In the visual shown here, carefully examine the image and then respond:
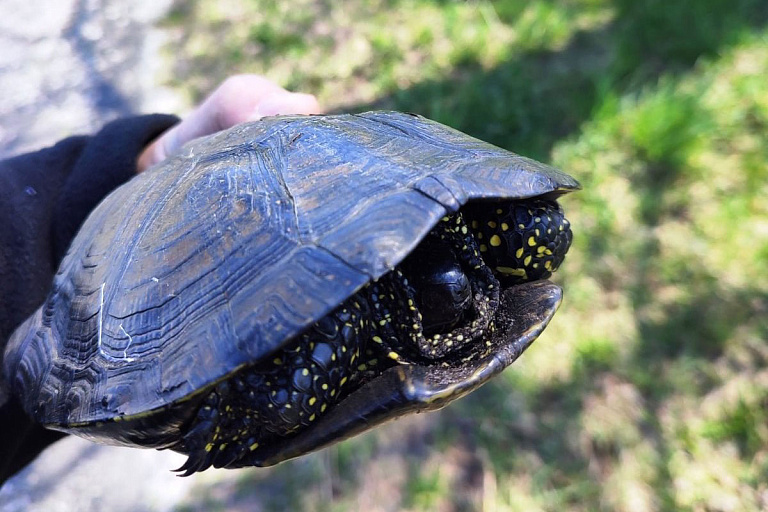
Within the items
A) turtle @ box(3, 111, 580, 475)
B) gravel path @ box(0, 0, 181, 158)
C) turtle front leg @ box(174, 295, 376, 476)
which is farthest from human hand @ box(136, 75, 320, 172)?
gravel path @ box(0, 0, 181, 158)

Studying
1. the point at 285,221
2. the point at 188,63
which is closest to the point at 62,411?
the point at 285,221

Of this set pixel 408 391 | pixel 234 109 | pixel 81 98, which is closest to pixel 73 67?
pixel 81 98

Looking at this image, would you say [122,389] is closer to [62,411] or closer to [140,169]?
[62,411]

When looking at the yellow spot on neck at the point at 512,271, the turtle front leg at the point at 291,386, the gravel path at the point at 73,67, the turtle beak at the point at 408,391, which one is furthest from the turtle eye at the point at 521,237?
the gravel path at the point at 73,67

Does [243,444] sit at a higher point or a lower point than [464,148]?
lower

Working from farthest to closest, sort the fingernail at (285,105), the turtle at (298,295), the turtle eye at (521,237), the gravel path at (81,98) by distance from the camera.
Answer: the gravel path at (81,98) < the fingernail at (285,105) < the turtle eye at (521,237) < the turtle at (298,295)

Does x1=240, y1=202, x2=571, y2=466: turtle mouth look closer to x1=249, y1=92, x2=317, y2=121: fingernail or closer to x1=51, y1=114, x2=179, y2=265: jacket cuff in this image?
x1=249, y1=92, x2=317, y2=121: fingernail

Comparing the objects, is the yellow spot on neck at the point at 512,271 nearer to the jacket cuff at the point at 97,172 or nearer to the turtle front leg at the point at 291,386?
the turtle front leg at the point at 291,386
